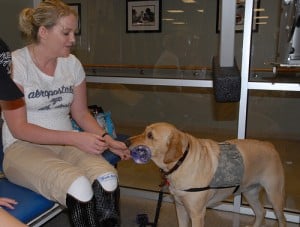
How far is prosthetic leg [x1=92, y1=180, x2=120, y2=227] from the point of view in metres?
1.45

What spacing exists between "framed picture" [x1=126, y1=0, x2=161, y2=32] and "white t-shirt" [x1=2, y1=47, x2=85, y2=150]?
1706mm

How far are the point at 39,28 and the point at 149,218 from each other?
143cm

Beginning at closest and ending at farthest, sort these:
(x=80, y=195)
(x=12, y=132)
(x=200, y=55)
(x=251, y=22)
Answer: (x=80, y=195)
(x=12, y=132)
(x=251, y=22)
(x=200, y=55)

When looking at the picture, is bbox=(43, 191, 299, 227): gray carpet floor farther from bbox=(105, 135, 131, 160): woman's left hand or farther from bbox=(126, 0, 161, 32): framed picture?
bbox=(126, 0, 161, 32): framed picture

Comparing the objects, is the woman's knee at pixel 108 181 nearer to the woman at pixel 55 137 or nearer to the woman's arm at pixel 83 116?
the woman at pixel 55 137

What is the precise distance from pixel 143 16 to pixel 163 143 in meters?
2.20

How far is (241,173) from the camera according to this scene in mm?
1814

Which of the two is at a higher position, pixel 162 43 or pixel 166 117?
pixel 162 43

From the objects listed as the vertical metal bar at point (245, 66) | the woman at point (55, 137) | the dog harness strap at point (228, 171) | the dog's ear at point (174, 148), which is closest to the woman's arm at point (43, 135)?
the woman at point (55, 137)

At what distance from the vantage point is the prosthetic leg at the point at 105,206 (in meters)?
1.45

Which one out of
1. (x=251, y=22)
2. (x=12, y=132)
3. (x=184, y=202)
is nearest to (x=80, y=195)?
(x=12, y=132)

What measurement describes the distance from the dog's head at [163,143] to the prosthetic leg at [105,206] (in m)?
0.31

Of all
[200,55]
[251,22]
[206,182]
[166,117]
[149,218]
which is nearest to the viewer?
[206,182]

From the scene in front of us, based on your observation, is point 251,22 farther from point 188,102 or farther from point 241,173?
point 188,102
